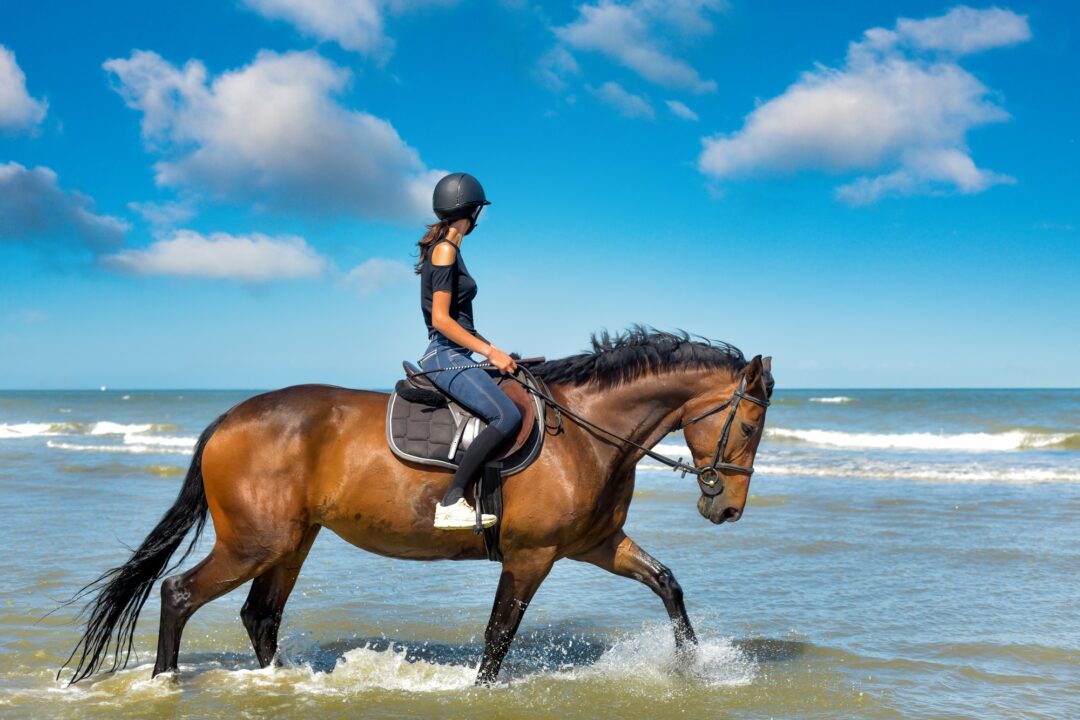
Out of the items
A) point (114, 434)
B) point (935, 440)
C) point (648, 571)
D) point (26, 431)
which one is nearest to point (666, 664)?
point (648, 571)

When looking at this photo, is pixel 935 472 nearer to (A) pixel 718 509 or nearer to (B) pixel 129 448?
(A) pixel 718 509

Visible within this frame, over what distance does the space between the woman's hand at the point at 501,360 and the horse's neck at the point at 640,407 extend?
19.6 inches

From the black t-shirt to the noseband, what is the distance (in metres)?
1.47

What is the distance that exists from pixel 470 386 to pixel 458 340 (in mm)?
260

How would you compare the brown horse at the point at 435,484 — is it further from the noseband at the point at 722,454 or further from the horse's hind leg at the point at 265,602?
the horse's hind leg at the point at 265,602

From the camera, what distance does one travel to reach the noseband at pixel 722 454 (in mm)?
4746

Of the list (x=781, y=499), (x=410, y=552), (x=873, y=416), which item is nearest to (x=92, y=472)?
(x=781, y=499)

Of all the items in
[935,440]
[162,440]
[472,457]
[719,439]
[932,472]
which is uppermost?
[719,439]

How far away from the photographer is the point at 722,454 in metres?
4.79

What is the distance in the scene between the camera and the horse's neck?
16.0ft

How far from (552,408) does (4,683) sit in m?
3.54

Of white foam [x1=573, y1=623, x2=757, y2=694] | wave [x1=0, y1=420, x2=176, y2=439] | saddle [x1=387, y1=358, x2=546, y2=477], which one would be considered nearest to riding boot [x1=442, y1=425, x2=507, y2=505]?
saddle [x1=387, y1=358, x2=546, y2=477]

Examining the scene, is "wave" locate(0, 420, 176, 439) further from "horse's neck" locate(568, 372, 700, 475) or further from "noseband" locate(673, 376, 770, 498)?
"noseband" locate(673, 376, 770, 498)

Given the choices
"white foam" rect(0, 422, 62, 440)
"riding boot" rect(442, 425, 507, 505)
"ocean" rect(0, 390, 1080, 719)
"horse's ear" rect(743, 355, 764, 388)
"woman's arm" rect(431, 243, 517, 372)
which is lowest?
"white foam" rect(0, 422, 62, 440)
